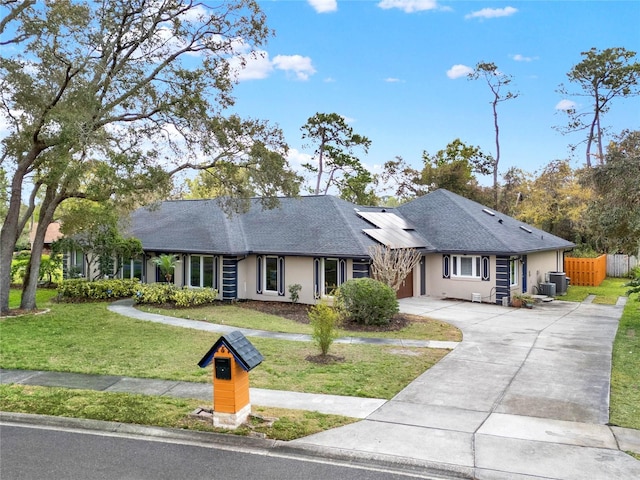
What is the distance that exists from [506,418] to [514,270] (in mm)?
15916

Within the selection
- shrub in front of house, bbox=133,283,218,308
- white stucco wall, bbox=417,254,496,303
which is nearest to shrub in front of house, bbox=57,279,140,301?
shrub in front of house, bbox=133,283,218,308

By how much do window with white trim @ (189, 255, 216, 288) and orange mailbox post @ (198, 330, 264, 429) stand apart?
15236 mm

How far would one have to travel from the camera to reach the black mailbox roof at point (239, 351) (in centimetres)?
691

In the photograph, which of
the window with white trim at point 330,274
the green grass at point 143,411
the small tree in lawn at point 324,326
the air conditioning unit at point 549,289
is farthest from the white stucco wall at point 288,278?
the green grass at point 143,411

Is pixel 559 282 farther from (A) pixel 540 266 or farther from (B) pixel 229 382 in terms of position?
(B) pixel 229 382

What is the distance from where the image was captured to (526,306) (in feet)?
67.1

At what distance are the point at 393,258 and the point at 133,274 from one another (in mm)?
13630

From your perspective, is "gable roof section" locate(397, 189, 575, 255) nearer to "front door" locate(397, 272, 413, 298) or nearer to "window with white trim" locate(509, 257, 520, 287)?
"window with white trim" locate(509, 257, 520, 287)

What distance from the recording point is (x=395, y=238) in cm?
2191

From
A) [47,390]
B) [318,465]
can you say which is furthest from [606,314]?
[47,390]

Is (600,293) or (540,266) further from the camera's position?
(540,266)

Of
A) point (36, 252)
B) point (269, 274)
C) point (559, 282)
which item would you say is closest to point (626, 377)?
point (269, 274)

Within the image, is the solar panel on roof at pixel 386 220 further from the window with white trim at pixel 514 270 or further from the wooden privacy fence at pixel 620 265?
the wooden privacy fence at pixel 620 265

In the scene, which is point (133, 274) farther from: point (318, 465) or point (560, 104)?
point (560, 104)
